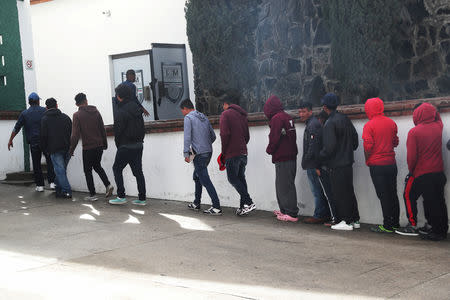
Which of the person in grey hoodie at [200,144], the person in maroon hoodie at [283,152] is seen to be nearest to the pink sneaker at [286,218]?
the person in maroon hoodie at [283,152]

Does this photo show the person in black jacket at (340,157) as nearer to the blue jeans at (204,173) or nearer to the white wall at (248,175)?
the white wall at (248,175)

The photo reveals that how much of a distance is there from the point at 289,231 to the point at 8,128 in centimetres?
876

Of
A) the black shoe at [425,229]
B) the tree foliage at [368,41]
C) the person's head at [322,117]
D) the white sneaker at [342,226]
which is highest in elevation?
the tree foliage at [368,41]

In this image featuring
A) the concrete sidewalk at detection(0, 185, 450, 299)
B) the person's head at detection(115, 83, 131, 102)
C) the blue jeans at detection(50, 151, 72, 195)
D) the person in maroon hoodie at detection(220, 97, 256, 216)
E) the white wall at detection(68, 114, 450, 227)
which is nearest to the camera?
the concrete sidewalk at detection(0, 185, 450, 299)

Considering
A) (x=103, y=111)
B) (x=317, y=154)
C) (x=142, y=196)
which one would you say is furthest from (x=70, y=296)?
(x=103, y=111)

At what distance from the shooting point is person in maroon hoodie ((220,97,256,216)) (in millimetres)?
9336

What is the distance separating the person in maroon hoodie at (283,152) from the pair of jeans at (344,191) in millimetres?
738

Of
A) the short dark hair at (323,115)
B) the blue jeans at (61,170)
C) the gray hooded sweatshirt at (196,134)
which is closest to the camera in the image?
the short dark hair at (323,115)

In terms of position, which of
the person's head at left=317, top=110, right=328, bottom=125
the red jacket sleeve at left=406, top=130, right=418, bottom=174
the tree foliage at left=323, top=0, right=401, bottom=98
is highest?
the tree foliage at left=323, top=0, right=401, bottom=98

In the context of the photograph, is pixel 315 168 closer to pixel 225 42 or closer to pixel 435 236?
pixel 435 236

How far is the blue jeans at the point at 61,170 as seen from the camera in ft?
37.8

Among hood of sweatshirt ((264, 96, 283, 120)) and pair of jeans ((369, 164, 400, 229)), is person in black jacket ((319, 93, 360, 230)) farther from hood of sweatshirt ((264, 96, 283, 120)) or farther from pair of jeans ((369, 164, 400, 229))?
hood of sweatshirt ((264, 96, 283, 120))

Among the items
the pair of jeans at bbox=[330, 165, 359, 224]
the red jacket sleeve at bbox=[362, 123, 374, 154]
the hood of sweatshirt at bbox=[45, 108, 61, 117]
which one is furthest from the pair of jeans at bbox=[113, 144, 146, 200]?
the red jacket sleeve at bbox=[362, 123, 374, 154]

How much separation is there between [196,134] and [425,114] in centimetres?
346
